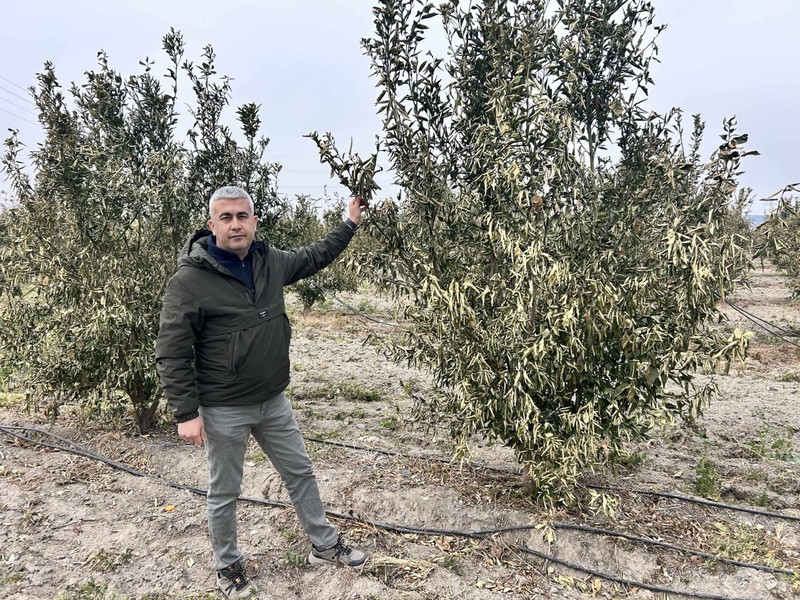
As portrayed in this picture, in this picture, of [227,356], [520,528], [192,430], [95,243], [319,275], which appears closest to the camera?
[192,430]

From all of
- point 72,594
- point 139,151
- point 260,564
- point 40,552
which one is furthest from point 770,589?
point 139,151

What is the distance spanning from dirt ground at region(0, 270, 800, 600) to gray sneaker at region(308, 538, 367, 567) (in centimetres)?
6

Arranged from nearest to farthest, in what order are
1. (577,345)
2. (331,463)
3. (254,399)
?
1. (254,399)
2. (577,345)
3. (331,463)

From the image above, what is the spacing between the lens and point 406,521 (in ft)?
13.0

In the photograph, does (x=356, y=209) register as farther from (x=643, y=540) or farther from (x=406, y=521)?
(x=643, y=540)

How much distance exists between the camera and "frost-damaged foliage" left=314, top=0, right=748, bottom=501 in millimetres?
3178

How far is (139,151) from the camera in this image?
5543mm

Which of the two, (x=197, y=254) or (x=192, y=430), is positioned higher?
(x=197, y=254)

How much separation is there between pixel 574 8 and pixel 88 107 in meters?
4.35

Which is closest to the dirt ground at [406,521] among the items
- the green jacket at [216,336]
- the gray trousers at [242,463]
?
the gray trousers at [242,463]

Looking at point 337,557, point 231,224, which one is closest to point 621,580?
point 337,557

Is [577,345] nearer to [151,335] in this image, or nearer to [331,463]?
[331,463]

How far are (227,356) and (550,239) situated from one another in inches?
76.1

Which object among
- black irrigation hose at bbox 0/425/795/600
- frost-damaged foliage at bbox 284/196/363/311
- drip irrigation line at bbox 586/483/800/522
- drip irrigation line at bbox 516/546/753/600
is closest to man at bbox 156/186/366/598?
black irrigation hose at bbox 0/425/795/600
